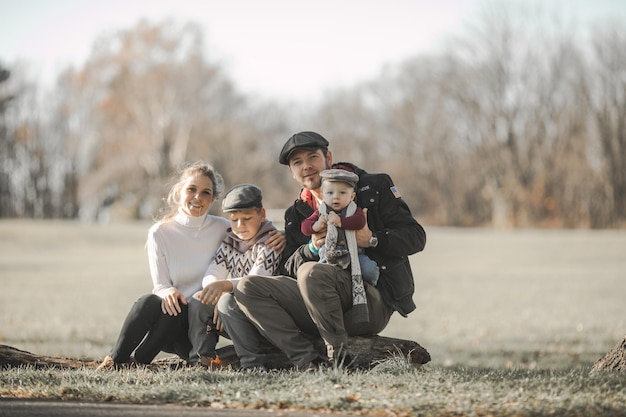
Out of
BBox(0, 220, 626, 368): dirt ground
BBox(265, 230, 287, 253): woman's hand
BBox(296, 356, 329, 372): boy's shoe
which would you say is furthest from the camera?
BBox(0, 220, 626, 368): dirt ground

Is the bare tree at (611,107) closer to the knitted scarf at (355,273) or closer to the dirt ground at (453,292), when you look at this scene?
the dirt ground at (453,292)

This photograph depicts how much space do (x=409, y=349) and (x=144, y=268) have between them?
24.9 meters

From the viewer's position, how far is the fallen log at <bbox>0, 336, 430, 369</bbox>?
5656 mm

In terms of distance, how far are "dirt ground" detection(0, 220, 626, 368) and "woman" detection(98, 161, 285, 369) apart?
423 cm

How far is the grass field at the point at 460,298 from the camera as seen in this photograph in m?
10.9

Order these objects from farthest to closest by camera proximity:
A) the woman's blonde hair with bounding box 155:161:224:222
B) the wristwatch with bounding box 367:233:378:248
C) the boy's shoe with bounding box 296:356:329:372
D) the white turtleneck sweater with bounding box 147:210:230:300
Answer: the woman's blonde hair with bounding box 155:161:224:222 < the white turtleneck sweater with bounding box 147:210:230:300 < the wristwatch with bounding box 367:233:378:248 < the boy's shoe with bounding box 296:356:329:372

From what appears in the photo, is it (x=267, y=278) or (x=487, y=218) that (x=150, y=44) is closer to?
(x=487, y=218)

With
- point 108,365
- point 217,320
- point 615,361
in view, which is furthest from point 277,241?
point 615,361

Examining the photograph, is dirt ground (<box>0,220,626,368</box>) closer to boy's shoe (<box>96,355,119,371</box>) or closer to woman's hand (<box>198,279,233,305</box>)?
boy's shoe (<box>96,355,119,371</box>)

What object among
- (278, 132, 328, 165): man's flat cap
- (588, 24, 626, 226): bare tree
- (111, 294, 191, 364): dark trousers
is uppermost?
(588, 24, 626, 226): bare tree

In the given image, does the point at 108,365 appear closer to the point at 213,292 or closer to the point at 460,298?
the point at 213,292

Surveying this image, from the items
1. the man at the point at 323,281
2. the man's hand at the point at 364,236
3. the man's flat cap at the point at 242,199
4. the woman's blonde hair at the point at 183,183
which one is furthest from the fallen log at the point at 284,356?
the woman's blonde hair at the point at 183,183

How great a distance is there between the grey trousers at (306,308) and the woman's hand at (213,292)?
0.75 feet

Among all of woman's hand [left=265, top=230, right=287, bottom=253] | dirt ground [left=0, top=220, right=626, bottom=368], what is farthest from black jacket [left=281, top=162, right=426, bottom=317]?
dirt ground [left=0, top=220, right=626, bottom=368]
